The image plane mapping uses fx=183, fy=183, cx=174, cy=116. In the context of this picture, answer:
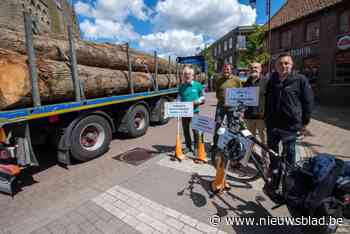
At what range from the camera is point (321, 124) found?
6.74 meters

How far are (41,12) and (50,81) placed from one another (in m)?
21.2

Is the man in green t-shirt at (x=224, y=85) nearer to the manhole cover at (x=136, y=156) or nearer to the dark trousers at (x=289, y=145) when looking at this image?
the dark trousers at (x=289, y=145)

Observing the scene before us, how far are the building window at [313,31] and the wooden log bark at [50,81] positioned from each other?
13.8 meters

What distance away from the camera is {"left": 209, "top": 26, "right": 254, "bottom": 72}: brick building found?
29411mm

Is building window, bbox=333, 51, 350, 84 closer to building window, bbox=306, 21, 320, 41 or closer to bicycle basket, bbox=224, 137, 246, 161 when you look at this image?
building window, bbox=306, 21, 320, 41

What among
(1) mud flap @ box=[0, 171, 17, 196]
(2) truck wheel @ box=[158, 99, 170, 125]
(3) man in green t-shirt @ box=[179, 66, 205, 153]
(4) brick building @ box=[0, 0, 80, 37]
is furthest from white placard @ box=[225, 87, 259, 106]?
(2) truck wheel @ box=[158, 99, 170, 125]

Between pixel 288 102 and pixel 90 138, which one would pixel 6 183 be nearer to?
pixel 90 138

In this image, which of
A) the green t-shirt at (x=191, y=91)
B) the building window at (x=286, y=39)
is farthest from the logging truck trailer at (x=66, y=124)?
the building window at (x=286, y=39)

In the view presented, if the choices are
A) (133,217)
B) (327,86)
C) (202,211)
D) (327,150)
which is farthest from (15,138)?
(327,86)

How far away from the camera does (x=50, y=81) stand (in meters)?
3.09

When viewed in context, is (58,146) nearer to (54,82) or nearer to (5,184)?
(5,184)

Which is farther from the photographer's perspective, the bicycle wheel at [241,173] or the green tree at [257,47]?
the green tree at [257,47]

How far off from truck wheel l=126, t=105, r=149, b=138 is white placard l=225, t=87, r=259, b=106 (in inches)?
121

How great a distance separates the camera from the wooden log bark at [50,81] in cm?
260
